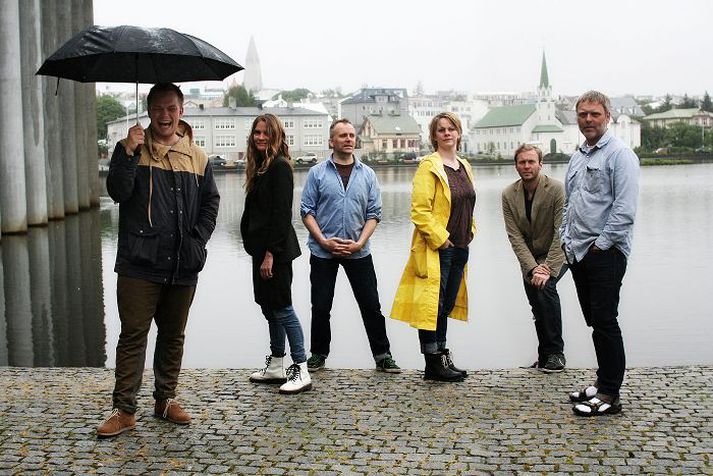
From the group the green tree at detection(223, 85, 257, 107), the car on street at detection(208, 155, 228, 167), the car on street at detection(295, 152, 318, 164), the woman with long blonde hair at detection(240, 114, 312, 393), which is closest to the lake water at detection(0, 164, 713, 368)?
the woman with long blonde hair at detection(240, 114, 312, 393)

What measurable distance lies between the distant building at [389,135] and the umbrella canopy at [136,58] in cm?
14842

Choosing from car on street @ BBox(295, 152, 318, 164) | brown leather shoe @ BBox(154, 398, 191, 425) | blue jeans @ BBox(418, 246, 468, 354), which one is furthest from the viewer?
car on street @ BBox(295, 152, 318, 164)

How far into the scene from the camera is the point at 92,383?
7949 millimetres

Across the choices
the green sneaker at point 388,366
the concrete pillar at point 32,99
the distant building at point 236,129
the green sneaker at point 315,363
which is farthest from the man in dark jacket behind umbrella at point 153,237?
the distant building at point 236,129

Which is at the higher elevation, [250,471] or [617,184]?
[617,184]

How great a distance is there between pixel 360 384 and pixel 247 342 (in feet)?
12.6

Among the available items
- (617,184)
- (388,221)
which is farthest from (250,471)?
(388,221)

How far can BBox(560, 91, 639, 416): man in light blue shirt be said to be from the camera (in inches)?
265

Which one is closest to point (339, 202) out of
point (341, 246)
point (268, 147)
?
point (341, 246)

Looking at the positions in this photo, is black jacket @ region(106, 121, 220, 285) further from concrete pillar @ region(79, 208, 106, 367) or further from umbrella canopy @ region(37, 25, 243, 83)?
concrete pillar @ region(79, 208, 106, 367)

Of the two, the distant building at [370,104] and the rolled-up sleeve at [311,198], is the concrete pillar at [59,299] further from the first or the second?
the distant building at [370,104]

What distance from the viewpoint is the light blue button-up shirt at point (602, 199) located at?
6.72m

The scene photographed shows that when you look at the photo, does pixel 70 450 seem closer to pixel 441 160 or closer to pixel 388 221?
pixel 441 160

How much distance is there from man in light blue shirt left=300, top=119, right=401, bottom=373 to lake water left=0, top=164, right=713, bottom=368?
194cm
